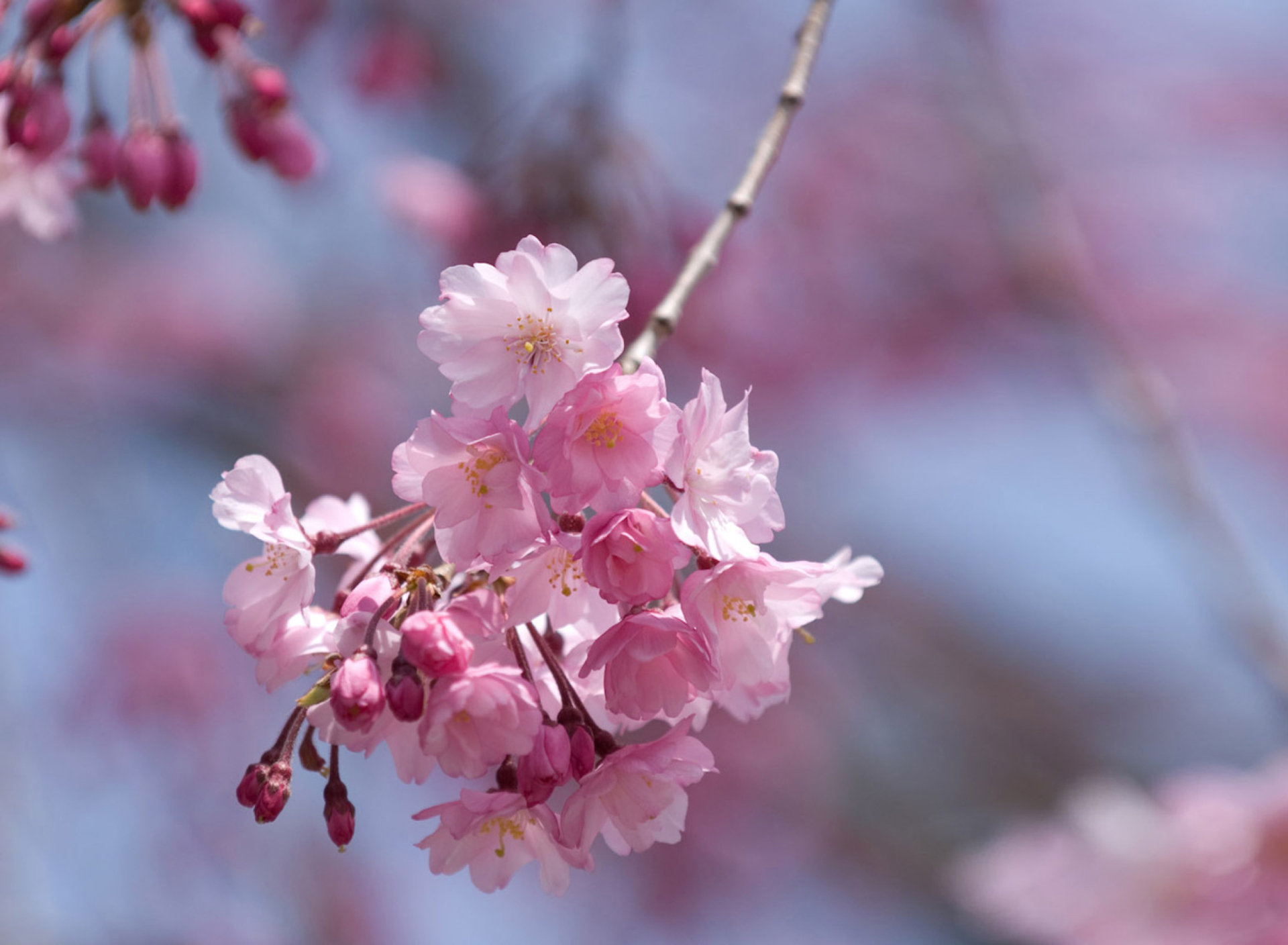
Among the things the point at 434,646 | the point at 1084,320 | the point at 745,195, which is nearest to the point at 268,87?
the point at 745,195

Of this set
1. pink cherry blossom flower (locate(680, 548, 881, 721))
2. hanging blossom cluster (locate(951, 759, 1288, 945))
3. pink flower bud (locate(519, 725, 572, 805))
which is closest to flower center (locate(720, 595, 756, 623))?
pink cherry blossom flower (locate(680, 548, 881, 721))

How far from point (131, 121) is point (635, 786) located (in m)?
1.56

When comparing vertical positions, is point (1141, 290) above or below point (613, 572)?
above

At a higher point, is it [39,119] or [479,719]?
[39,119]

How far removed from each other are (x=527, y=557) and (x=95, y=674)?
515 centimetres

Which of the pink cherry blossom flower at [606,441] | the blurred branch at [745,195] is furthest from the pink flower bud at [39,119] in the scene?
the pink cherry blossom flower at [606,441]

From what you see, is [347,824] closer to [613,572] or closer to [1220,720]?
[613,572]

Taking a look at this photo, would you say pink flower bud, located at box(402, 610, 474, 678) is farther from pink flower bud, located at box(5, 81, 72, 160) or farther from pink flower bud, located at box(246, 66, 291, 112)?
pink flower bud, located at box(246, 66, 291, 112)

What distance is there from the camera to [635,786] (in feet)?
3.22

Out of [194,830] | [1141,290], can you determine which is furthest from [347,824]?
[1141,290]

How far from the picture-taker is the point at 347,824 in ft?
3.02

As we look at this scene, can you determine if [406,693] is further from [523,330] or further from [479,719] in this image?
[523,330]

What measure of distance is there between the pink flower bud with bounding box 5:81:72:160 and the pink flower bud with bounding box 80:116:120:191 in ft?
0.28

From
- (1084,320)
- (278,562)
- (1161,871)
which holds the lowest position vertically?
(278,562)
